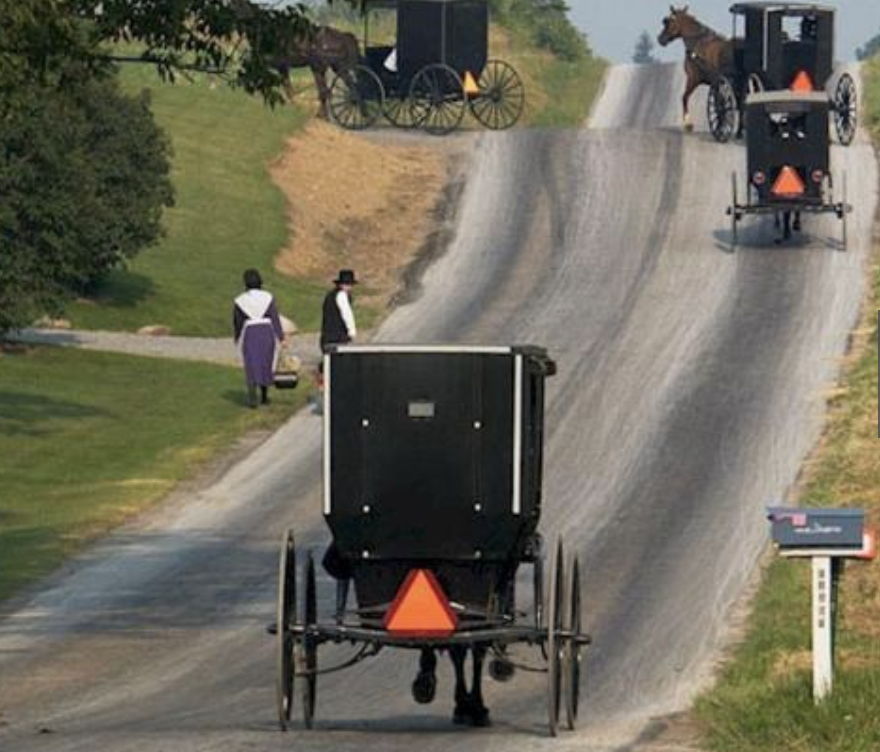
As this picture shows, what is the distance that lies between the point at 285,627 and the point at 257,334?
2000 centimetres

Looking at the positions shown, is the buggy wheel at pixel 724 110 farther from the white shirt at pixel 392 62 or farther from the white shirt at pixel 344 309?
the white shirt at pixel 344 309

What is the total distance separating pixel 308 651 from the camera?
15945 mm

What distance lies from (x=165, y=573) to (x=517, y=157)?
33.8 m

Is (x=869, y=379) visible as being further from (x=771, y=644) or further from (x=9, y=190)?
(x=771, y=644)

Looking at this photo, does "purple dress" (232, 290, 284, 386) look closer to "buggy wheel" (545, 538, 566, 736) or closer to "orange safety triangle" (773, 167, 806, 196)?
"orange safety triangle" (773, 167, 806, 196)

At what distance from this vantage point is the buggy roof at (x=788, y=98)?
4837 centimetres

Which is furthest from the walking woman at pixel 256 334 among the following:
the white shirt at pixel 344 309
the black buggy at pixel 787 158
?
the black buggy at pixel 787 158

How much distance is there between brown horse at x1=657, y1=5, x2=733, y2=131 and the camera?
59.6m

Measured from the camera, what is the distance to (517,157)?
58031 mm

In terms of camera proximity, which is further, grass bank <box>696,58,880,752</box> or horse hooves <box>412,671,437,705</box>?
horse hooves <box>412,671,437,705</box>

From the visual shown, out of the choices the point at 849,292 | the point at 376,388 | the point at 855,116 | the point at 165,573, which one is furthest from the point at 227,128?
the point at 376,388

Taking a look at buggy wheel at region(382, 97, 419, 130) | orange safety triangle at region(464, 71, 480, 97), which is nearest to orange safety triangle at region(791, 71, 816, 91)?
orange safety triangle at region(464, 71, 480, 97)

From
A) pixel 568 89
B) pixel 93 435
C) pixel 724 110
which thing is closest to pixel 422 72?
Answer: pixel 724 110

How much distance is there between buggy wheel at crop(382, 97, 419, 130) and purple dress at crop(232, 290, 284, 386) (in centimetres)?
2595
